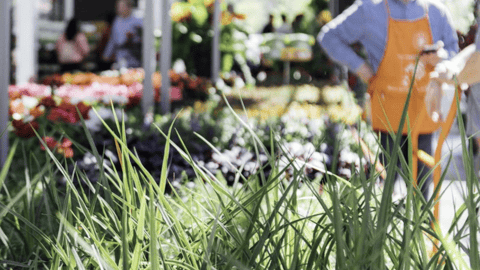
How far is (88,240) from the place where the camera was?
4.96 feet

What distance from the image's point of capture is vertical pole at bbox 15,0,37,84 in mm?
8859

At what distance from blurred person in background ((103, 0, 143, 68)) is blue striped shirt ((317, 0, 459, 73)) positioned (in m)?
6.93

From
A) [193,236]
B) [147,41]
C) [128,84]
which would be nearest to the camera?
[193,236]

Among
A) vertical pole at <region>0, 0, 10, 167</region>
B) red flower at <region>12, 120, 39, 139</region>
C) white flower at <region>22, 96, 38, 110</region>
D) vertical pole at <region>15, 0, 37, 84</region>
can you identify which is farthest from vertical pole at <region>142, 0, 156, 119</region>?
vertical pole at <region>15, 0, 37, 84</region>

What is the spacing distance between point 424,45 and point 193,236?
163 cm

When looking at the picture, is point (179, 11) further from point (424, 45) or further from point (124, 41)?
point (424, 45)

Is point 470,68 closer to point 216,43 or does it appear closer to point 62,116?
point 62,116

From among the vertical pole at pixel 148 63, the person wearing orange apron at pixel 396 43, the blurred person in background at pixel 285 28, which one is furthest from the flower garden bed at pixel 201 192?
the blurred person in background at pixel 285 28

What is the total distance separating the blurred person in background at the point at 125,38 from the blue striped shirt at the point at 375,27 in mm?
6927

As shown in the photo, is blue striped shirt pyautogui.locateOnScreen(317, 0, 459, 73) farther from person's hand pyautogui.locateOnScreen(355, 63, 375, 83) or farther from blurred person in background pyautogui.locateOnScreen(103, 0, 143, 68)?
blurred person in background pyautogui.locateOnScreen(103, 0, 143, 68)

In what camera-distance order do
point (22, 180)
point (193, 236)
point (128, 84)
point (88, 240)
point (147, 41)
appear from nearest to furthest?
1. point (88, 240)
2. point (193, 236)
3. point (22, 180)
4. point (147, 41)
5. point (128, 84)

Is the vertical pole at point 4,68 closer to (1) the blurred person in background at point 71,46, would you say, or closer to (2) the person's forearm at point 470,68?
(2) the person's forearm at point 470,68

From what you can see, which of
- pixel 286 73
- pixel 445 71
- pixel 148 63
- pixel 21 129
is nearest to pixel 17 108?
pixel 148 63

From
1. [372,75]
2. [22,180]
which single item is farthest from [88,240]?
[22,180]
